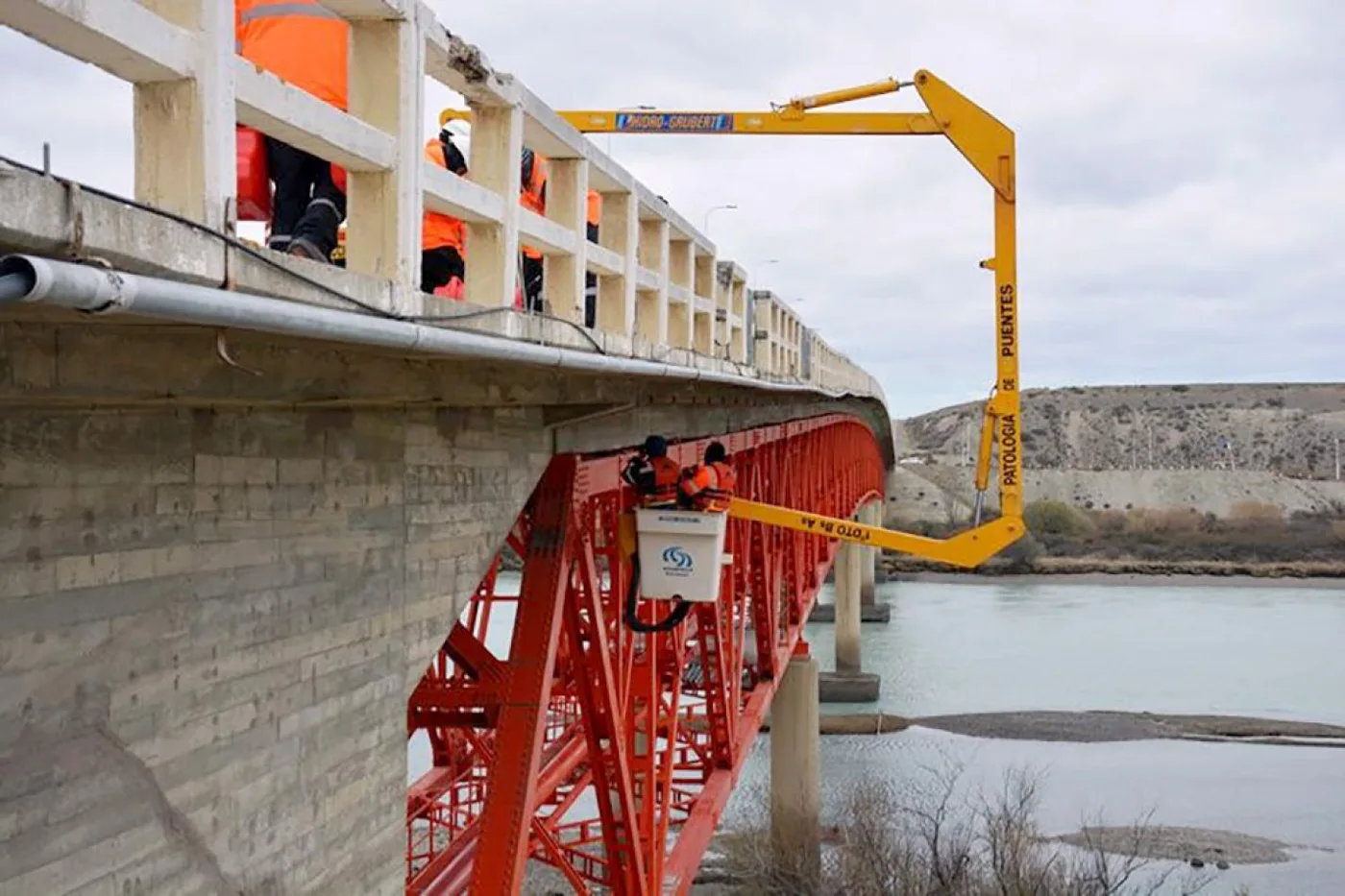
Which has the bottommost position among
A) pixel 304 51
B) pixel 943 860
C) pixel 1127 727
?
pixel 1127 727

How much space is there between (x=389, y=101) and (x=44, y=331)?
1.45 meters

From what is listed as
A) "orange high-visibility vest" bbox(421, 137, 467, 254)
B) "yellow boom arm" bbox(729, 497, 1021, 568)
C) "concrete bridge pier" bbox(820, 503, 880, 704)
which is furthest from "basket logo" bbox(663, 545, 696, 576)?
"concrete bridge pier" bbox(820, 503, 880, 704)

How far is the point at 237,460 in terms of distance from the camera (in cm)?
403

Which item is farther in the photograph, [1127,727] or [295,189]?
[1127,727]

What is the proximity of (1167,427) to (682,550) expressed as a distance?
14601cm

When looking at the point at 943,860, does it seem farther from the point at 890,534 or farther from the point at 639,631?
the point at 639,631

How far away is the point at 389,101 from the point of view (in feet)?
13.6

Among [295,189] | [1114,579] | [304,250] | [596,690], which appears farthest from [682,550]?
[1114,579]

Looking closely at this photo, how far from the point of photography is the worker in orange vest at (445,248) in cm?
711

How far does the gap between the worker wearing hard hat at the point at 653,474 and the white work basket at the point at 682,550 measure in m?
0.11

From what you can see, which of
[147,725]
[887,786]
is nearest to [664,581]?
[147,725]

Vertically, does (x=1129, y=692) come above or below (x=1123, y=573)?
below

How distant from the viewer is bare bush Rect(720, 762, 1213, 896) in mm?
18219

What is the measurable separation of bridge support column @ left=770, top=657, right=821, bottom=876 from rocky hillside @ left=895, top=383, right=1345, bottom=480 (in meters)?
96.8
